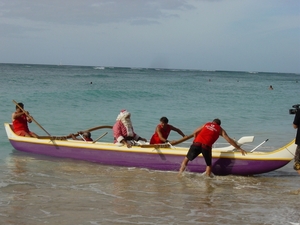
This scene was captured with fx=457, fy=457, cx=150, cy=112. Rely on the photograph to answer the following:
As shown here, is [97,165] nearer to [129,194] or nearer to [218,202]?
[129,194]

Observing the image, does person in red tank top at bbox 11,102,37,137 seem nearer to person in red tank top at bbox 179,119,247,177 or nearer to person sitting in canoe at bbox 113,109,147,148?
person sitting in canoe at bbox 113,109,147,148

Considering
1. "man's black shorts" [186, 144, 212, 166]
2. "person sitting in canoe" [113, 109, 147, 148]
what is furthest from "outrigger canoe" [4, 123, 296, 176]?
"man's black shorts" [186, 144, 212, 166]

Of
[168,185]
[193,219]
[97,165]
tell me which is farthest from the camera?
[97,165]

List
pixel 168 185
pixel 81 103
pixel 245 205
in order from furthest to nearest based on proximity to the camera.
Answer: pixel 81 103 < pixel 168 185 < pixel 245 205

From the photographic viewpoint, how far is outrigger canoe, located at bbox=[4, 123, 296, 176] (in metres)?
9.05

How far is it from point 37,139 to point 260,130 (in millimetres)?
9031

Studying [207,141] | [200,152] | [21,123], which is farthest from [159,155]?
[21,123]

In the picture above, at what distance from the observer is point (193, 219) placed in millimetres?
6367

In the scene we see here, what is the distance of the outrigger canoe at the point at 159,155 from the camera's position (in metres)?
9.05

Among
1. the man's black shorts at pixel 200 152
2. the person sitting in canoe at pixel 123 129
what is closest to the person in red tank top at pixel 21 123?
the person sitting in canoe at pixel 123 129

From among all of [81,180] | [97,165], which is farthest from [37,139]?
[81,180]

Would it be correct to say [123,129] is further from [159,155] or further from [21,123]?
[21,123]

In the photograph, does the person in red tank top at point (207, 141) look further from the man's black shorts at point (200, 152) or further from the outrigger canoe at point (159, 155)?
the outrigger canoe at point (159, 155)

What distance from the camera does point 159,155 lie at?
9.67 meters
